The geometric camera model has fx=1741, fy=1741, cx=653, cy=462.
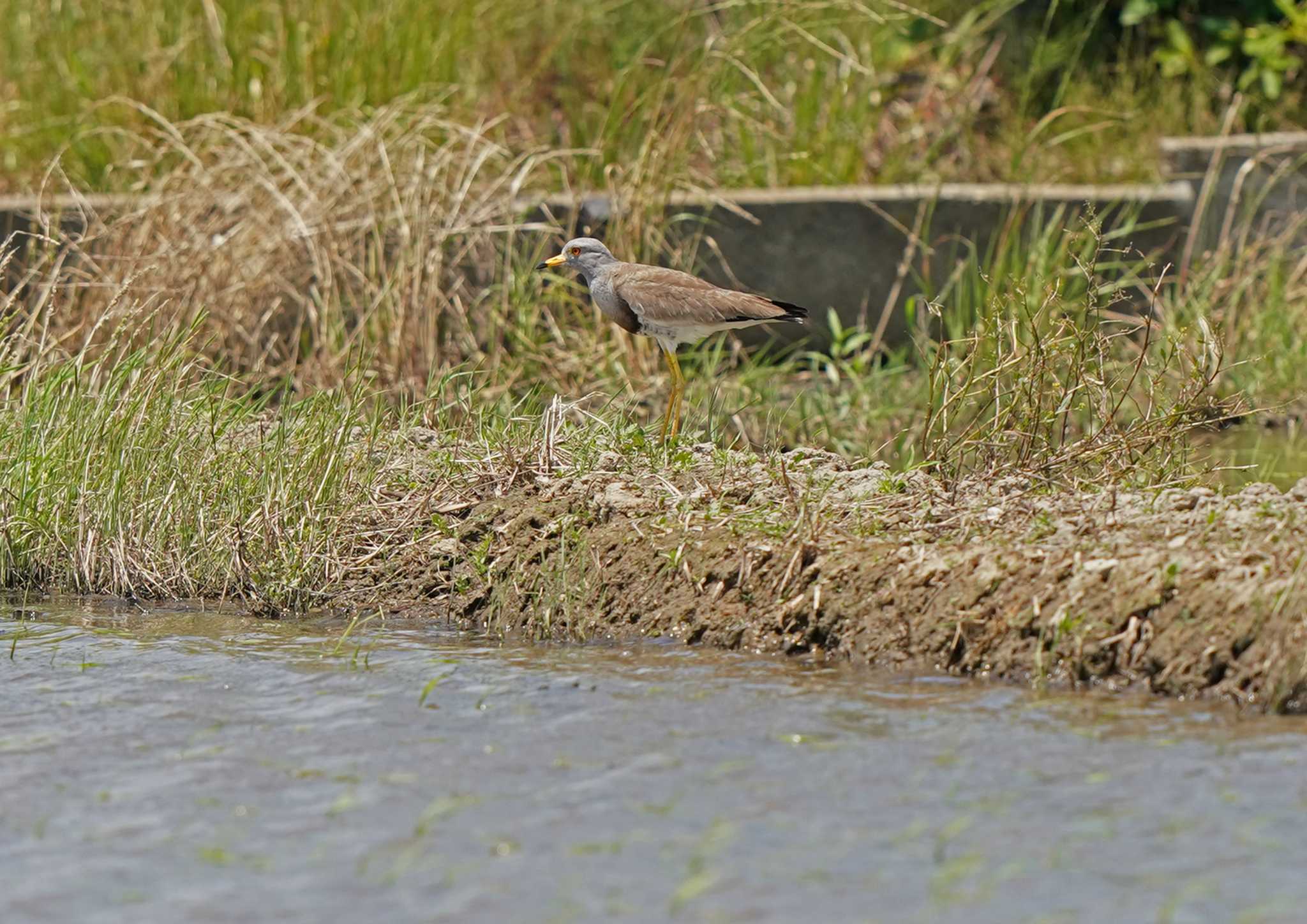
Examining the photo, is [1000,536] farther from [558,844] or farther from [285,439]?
[285,439]


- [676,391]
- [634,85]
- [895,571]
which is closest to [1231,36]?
[634,85]

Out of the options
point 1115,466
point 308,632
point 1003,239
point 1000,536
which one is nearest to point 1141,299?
point 1003,239

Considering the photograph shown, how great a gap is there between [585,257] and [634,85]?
224cm

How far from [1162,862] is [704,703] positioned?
138cm

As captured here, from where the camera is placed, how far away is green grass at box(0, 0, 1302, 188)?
29.6 feet

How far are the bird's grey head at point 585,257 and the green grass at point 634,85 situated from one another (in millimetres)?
1310

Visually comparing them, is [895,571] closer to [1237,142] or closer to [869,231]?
[869,231]

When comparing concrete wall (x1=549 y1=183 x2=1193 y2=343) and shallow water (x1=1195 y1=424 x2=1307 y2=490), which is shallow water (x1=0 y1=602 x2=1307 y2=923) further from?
concrete wall (x1=549 y1=183 x2=1193 y2=343)

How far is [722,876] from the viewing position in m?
3.33

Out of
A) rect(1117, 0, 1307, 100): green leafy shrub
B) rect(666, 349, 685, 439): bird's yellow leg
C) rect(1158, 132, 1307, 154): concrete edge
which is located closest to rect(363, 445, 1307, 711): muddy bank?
rect(666, 349, 685, 439): bird's yellow leg

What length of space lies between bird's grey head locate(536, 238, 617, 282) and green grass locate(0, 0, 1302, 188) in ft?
4.30

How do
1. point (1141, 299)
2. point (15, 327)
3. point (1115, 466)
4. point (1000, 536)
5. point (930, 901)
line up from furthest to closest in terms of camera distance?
point (1141, 299) < point (15, 327) < point (1115, 466) < point (1000, 536) < point (930, 901)

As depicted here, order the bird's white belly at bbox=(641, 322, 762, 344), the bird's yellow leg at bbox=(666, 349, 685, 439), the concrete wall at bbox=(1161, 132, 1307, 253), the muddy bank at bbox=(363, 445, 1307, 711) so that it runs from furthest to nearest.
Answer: the concrete wall at bbox=(1161, 132, 1307, 253), the bird's white belly at bbox=(641, 322, 762, 344), the bird's yellow leg at bbox=(666, 349, 685, 439), the muddy bank at bbox=(363, 445, 1307, 711)

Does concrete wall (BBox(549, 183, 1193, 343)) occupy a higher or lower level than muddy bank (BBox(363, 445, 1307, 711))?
higher
